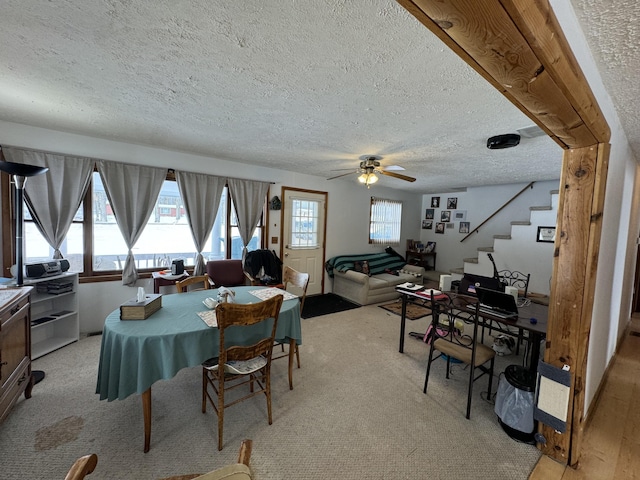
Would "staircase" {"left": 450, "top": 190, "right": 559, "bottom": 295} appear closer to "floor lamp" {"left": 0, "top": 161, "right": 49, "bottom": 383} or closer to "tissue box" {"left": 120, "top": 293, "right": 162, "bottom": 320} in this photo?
"tissue box" {"left": 120, "top": 293, "right": 162, "bottom": 320}

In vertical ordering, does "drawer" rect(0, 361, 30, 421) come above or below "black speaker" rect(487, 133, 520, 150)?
below

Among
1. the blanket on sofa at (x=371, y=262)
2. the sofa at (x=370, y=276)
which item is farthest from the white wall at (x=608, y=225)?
the blanket on sofa at (x=371, y=262)

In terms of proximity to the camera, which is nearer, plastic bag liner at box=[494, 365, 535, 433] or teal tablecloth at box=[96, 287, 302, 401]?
teal tablecloth at box=[96, 287, 302, 401]

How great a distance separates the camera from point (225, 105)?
2.11 meters

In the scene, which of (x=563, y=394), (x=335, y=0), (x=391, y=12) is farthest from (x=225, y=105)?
(x=563, y=394)

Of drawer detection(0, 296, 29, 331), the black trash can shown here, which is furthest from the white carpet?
drawer detection(0, 296, 29, 331)

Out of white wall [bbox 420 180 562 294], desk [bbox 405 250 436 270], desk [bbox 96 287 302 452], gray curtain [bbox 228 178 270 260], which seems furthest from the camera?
desk [bbox 405 250 436 270]

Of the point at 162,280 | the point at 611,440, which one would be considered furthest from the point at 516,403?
the point at 162,280

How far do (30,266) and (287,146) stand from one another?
282 centimetres

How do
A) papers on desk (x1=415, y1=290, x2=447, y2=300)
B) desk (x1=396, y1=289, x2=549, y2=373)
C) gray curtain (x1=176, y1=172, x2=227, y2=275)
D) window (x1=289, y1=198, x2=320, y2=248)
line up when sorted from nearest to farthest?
desk (x1=396, y1=289, x2=549, y2=373) < papers on desk (x1=415, y1=290, x2=447, y2=300) < gray curtain (x1=176, y1=172, x2=227, y2=275) < window (x1=289, y1=198, x2=320, y2=248)

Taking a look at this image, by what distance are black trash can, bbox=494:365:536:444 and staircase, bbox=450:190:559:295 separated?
2.75 m

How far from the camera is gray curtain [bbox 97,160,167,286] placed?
3.20 meters

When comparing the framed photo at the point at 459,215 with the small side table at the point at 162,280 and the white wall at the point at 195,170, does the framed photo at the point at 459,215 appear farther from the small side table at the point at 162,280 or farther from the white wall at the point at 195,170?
the small side table at the point at 162,280

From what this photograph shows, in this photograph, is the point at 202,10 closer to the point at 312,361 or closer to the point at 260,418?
the point at 260,418
